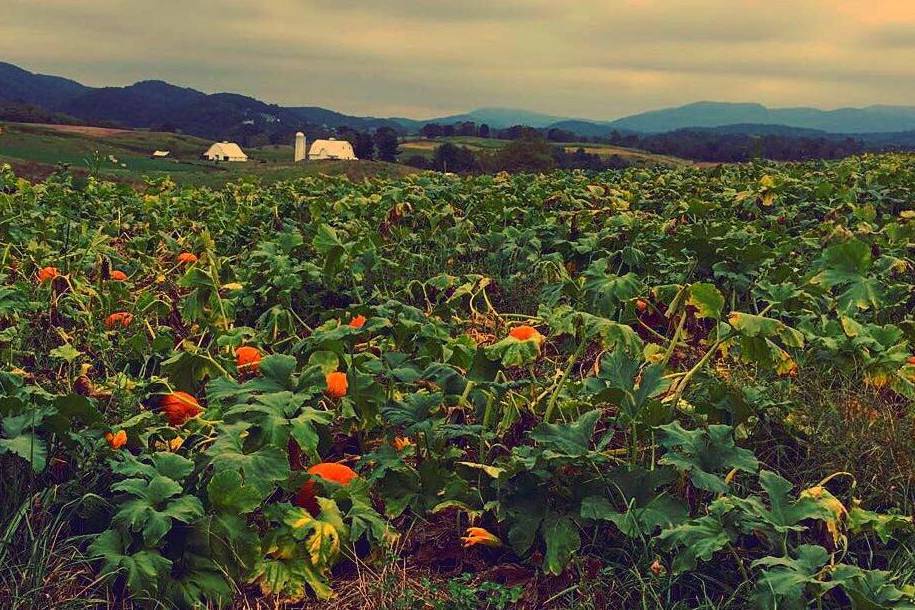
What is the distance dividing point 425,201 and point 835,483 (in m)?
5.11

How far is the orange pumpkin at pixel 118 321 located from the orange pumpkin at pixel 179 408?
1.35 m

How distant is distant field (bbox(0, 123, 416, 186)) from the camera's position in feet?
110

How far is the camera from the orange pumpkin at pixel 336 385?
378cm

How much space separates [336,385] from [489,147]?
7810 centimetres

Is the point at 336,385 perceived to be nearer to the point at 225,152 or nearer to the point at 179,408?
the point at 179,408

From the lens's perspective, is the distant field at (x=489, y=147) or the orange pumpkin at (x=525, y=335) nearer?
the orange pumpkin at (x=525, y=335)

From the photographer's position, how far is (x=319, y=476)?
10.1 feet

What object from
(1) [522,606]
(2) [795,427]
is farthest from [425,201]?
(1) [522,606]

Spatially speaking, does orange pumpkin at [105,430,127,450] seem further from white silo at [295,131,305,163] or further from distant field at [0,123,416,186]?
white silo at [295,131,305,163]

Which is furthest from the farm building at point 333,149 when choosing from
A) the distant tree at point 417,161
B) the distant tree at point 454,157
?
the distant tree at point 454,157

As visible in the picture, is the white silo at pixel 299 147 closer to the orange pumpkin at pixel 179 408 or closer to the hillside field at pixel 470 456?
the hillside field at pixel 470 456

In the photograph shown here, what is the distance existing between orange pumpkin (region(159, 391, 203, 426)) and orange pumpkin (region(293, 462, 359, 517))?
692 millimetres

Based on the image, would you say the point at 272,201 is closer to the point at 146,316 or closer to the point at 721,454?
the point at 146,316

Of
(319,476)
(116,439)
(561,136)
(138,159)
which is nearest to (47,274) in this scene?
(116,439)
